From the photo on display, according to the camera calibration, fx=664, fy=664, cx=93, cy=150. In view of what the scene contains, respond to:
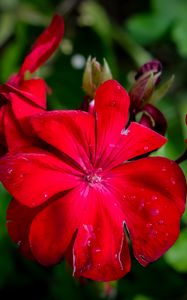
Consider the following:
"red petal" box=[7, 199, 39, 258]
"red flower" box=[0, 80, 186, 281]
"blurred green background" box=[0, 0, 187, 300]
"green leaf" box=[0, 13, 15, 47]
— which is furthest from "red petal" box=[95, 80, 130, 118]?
"green leaf" box=[0, 13, 15, 47]

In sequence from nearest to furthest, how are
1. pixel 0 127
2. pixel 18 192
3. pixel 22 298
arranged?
pixel 18 192 < pixel 0 127 < pixel 22 298

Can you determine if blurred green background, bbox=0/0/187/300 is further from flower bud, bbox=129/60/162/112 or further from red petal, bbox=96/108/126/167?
red petal, bbox=96/108/126/167

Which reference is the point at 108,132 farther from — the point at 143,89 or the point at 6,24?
the point at 6,24

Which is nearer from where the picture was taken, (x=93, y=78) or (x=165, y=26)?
(x=93, y=78)

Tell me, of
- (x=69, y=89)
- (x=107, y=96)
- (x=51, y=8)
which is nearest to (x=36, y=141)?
(x=107, y=96)

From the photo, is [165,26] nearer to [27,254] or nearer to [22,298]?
[22,298]

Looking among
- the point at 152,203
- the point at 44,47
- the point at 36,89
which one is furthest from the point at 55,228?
the point at 44,47

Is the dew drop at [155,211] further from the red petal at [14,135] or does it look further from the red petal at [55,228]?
the red petal at [14,135]
